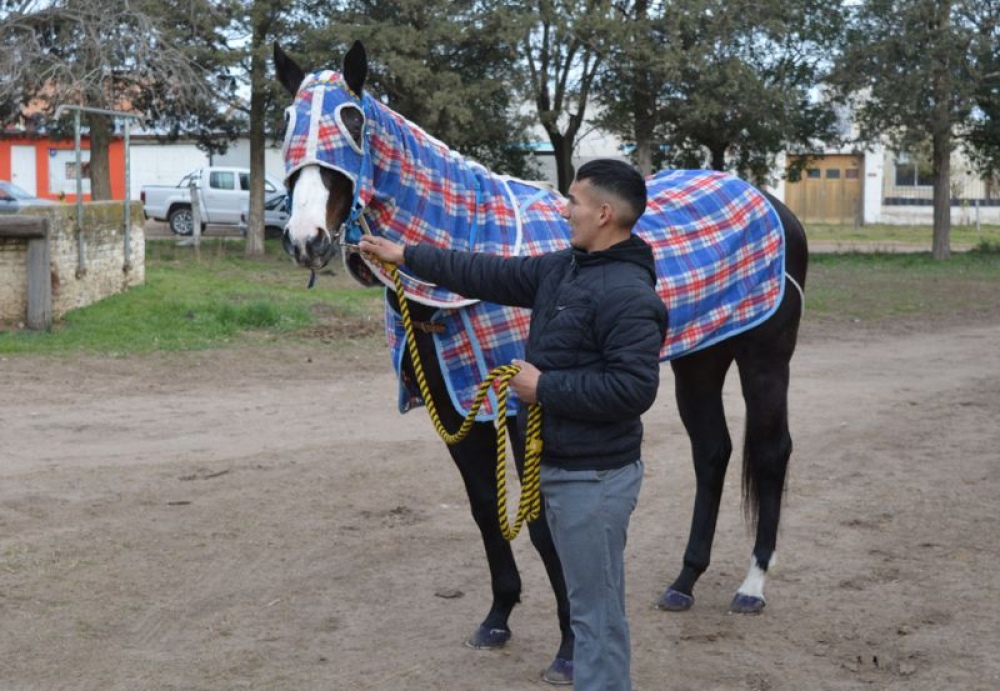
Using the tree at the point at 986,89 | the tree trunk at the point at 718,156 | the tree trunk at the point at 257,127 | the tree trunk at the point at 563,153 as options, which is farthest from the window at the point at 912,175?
the tree trunk at the point at 257,127

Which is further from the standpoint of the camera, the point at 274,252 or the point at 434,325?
the point at 274,252

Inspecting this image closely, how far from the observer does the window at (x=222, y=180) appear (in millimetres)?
28675

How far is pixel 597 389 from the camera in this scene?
124 inches

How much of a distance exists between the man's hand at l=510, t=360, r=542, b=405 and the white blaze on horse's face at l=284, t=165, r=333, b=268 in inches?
32.3

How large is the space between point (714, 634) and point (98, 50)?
1508cm

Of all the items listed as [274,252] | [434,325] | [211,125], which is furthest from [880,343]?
[211,125]

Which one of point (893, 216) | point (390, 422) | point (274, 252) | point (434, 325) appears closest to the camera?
point (434, 325)

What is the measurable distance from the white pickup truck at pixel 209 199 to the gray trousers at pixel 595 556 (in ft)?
83.6

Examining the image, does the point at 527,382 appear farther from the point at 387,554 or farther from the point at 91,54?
the point at 91,54

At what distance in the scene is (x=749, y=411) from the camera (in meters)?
5.28

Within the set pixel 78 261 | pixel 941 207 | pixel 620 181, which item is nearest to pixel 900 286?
pixel 941 207

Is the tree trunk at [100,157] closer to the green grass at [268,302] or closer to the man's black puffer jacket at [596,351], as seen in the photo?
the green grass at [268,302]

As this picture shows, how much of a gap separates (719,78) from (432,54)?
512 cm

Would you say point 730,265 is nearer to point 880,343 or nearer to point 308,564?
point 308,564
